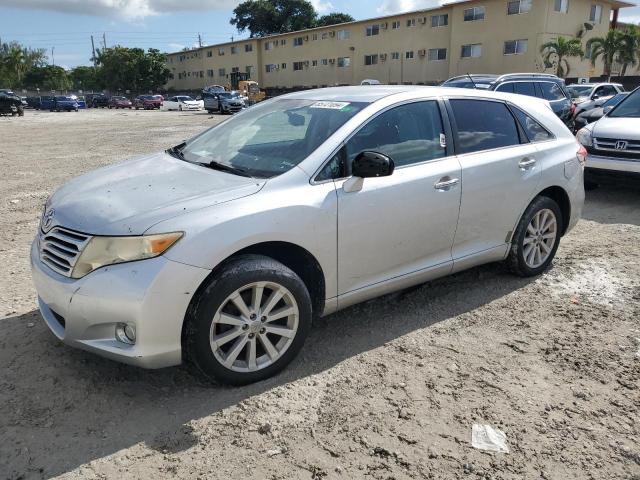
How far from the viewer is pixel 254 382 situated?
3.13m

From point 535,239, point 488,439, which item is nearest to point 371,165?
point 488,439

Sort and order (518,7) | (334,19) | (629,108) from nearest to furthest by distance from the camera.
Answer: (629,108) → (518,7) → (334,19)

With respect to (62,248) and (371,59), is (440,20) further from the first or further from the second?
(62,248)

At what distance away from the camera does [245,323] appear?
2988mm

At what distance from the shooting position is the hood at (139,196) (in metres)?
2.84

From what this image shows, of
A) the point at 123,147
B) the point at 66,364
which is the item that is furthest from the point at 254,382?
the point at 123,147

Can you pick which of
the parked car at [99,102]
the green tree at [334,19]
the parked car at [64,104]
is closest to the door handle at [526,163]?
the parked car at [64,104]

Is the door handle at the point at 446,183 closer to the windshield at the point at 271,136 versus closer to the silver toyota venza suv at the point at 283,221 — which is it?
the silver toyota venza suv at the point at 283,221

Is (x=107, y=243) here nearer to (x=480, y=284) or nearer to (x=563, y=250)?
(x=480, y=284)

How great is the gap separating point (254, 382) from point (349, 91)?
2.33 meters

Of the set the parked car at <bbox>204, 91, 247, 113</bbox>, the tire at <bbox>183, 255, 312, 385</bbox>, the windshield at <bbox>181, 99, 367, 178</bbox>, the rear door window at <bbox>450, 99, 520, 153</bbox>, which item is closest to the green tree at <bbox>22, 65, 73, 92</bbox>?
the parked car at <bbox>204, 91, 247, 113</bbox>

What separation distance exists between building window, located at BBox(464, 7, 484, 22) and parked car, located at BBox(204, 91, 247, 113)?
62.5 feet

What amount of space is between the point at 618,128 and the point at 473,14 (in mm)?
37584

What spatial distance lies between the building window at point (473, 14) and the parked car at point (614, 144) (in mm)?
36104
